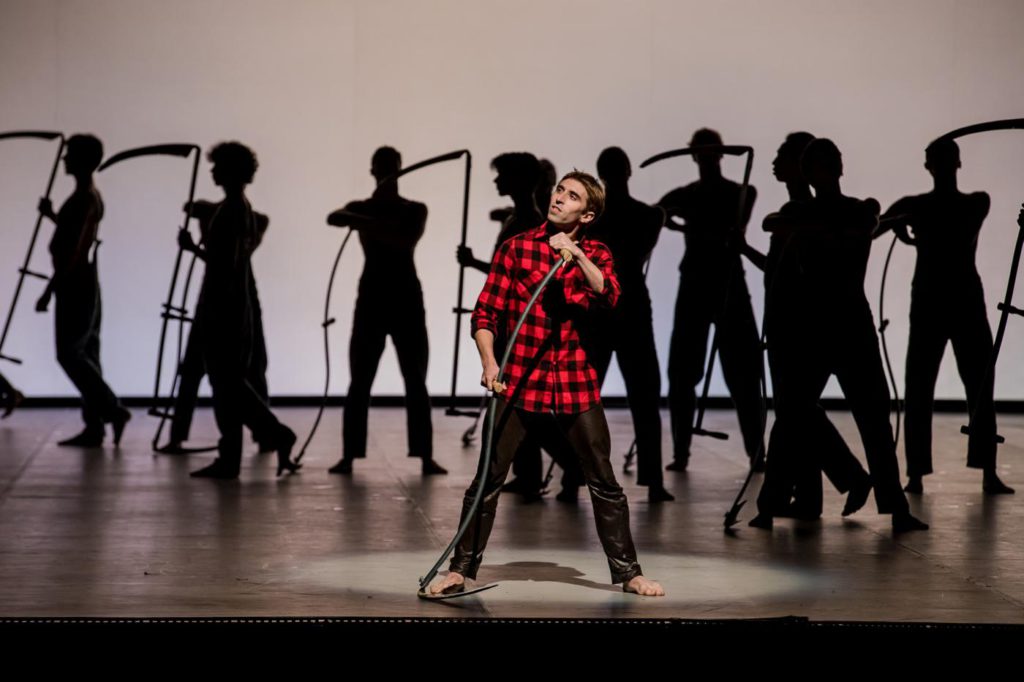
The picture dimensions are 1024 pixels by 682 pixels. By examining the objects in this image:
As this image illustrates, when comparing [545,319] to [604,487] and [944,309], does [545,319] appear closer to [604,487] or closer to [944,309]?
[604,487]

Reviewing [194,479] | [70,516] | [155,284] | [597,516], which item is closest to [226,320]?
[194,479]

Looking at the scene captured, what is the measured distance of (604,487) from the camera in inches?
178

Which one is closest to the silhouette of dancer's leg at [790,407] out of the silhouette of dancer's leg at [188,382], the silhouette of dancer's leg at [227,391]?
the silhouette of dancer's leg at [227,391]

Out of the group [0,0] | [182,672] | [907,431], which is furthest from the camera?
[0,0]

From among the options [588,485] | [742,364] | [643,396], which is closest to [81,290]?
[643,396]

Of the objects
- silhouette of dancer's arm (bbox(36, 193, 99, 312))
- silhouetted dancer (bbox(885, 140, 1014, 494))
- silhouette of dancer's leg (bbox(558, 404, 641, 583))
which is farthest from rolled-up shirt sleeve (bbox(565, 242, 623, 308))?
silhouette of dancer's arm (bbox(36, 193, 99, 312))

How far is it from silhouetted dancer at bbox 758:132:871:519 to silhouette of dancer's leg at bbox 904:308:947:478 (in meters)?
0.92

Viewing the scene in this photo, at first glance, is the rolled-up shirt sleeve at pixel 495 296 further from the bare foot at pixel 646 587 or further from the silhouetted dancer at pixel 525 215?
the silhouetted dancer at pixel 525 215

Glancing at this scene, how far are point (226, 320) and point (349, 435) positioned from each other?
836 mm

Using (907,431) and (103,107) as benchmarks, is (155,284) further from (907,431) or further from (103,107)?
(907,431)

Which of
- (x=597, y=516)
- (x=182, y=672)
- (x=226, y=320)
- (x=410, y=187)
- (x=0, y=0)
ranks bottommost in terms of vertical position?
(x=182, y=672)

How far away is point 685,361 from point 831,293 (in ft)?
6.89

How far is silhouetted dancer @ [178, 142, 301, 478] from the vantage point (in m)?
7.08

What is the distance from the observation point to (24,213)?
10773mm
